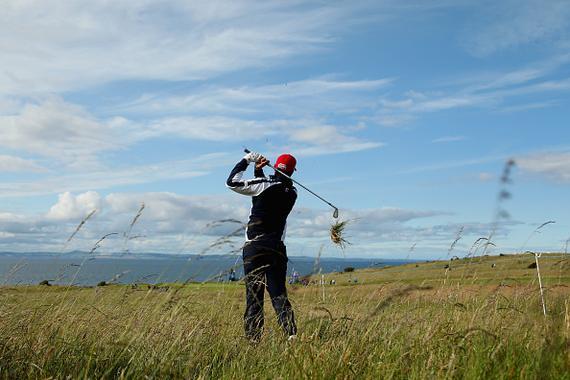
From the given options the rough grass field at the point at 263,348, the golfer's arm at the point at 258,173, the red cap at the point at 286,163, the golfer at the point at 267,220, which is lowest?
the rough grass field at the point at 263,348

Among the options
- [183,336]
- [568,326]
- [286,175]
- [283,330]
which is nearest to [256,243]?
[286,175]

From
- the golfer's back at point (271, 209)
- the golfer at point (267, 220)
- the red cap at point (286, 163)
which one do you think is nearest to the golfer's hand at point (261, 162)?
the golfer at point (267, 220)

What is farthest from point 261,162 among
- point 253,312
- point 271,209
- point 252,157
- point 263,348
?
point 263,348

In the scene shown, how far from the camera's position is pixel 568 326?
4.61 metres

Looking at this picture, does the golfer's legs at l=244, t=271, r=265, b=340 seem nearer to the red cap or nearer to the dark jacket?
the dark jacket

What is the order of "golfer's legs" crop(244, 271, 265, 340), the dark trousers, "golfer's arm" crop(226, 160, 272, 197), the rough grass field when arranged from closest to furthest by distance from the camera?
the rough grass field → "golfer's legs" crop(244, 271, 265, 340) → the dark trousers → "golfer's arm" crop(226, 160, 272, 197)

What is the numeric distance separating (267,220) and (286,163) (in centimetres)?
84

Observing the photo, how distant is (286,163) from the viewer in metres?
8.34

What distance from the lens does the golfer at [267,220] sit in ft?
25.0

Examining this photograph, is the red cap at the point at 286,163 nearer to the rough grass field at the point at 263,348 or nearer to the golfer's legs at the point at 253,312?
the golfer's legs at the point at 253,312

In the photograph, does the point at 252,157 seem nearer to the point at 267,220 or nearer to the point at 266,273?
the point at 267,220

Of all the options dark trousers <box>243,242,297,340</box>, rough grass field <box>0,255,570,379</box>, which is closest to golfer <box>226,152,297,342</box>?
dark trousers <box>243,242,297,340</box>

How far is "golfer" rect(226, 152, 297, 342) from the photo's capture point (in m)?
7.61

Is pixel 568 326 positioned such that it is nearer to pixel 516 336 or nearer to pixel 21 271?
pixel 516 336
